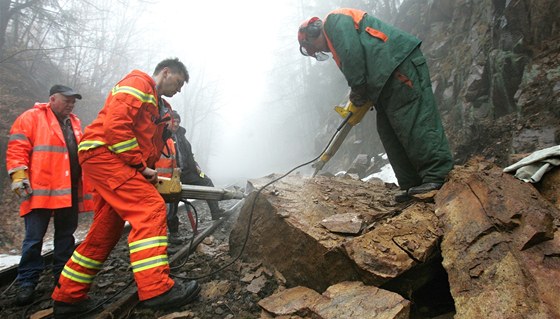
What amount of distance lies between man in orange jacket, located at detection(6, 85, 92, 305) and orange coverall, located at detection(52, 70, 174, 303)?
2.85 feet

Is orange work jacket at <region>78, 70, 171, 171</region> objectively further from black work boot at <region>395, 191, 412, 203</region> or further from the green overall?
black work boot at <region>395, 191, 412, 203</region>

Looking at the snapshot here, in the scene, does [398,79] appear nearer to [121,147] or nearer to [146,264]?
[121,147]

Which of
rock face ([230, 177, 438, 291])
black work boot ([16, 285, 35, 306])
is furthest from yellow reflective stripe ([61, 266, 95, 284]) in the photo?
rock face ([230, 177, 438, 291])

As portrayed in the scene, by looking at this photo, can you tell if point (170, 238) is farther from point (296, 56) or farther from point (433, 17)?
point (296, 56)

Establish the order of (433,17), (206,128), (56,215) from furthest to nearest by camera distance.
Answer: (206,128) < (433,17) < (56,215)

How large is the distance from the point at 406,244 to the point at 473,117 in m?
4.25

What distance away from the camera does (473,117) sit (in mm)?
5008

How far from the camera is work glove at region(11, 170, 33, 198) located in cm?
288

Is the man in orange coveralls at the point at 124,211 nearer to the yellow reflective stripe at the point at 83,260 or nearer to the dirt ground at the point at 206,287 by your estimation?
the yellow reflective stripe at the point at 83,260

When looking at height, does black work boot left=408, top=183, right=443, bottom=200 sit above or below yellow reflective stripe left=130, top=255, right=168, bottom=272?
above

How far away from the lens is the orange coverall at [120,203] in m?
2.19

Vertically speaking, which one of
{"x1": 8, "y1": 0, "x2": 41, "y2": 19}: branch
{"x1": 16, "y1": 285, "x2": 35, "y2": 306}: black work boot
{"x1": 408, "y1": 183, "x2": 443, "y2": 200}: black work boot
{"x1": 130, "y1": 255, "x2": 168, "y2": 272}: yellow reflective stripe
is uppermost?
{"x1": 8, "y1": 0, "x2": 41, "y2": 19}: branch

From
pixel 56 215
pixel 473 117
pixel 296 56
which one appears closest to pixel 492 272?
pixel 56 215

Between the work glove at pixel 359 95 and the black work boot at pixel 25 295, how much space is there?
144 inches
